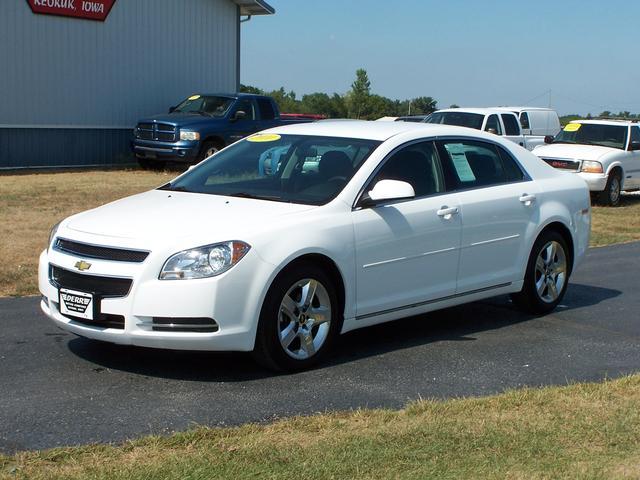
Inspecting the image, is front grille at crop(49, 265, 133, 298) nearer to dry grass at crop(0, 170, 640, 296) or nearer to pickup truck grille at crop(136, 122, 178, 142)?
dry grass at crop(0, 170, 640, 296)

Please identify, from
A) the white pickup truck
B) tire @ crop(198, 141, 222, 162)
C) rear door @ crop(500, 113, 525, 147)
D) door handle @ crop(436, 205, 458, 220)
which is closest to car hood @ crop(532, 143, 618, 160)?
the white pickup truck

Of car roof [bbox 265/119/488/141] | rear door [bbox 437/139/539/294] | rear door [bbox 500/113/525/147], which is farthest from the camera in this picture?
rear door [bbox 500/113/525/147]

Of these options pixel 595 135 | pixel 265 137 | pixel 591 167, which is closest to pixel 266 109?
pixel 595 135

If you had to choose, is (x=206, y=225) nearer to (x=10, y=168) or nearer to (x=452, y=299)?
(x=452, y=299)

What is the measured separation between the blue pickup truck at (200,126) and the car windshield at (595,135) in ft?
18.2

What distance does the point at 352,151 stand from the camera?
7.15 m

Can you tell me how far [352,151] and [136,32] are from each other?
18735 mm

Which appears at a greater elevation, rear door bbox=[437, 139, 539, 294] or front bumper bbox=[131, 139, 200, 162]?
rear door bbox=[437, 139, 539, 294]

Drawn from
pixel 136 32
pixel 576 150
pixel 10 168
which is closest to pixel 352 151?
pixel 576 150

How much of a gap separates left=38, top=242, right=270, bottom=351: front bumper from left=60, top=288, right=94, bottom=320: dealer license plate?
7 cm

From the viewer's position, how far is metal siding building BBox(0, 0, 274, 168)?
2217cm

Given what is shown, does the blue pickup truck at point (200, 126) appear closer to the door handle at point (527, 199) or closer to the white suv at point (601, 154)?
the white suv at point (601, 154)

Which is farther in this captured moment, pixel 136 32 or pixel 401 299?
pixel 136 32

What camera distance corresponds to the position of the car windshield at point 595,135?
793 inches
